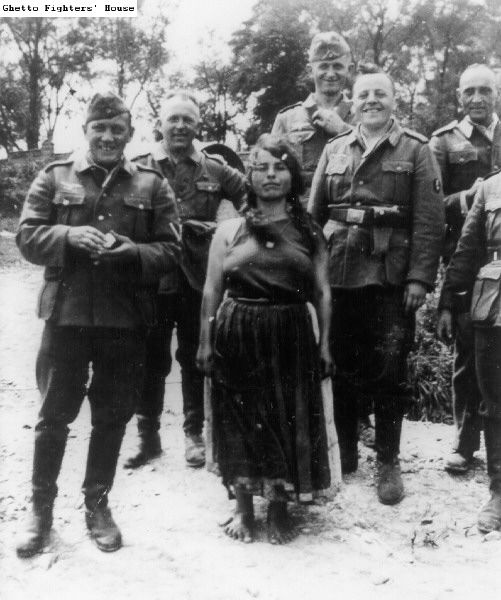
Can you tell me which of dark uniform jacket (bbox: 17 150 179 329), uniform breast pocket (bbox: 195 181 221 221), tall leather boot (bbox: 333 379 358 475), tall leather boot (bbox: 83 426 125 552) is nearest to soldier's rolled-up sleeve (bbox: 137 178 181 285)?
dark uniform jacket (bbox: 17 150 179 329)

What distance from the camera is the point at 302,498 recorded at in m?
3.34

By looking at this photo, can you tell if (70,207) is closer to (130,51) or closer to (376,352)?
(376,352)

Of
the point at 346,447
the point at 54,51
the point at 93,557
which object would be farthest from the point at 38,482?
the point at 54,51

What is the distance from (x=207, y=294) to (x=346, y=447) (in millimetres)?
1461

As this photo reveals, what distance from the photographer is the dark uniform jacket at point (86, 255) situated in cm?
315

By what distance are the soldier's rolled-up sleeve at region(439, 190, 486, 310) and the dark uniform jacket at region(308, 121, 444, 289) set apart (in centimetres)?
12

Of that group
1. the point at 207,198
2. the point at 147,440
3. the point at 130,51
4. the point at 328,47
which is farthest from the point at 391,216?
the point at 130,51

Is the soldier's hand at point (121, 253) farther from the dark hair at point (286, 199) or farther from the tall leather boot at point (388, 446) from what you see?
the tall leather boot at point (388, 446)

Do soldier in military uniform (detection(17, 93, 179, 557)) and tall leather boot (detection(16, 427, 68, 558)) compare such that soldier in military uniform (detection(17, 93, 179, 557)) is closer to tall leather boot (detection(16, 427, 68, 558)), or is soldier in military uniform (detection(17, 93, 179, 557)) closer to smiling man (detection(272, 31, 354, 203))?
tall leather boot (detection(16, 427, 68, 558))

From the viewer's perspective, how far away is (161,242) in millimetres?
3312

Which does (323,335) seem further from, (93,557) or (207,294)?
(93,557)

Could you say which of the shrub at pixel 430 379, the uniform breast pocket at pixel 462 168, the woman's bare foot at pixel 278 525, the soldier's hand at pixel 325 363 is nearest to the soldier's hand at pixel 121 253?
the soldier's hand at pixel 325 363

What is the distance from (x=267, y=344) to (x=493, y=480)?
1429 mm

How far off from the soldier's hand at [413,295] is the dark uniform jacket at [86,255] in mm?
1332
